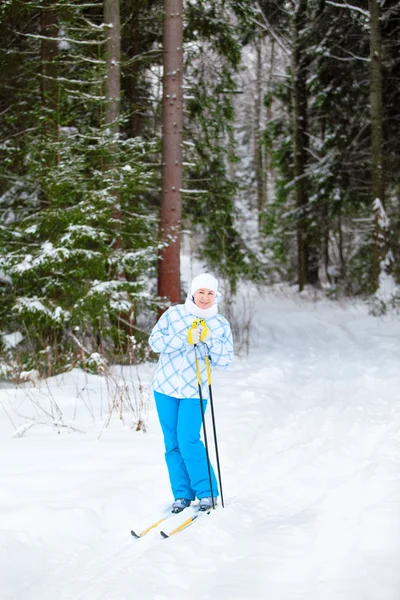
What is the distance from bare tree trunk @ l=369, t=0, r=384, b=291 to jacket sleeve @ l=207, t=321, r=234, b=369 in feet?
35.2

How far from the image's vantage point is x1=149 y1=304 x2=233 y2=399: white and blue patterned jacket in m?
4.18

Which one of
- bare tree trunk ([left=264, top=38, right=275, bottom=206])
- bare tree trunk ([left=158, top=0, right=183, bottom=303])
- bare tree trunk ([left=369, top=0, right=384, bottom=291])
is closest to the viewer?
bare tree trunk ([left=158, top=0, right=183, bottom=303])

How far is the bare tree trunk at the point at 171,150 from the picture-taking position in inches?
366

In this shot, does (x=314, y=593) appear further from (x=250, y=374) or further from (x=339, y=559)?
(x=250, y=374)

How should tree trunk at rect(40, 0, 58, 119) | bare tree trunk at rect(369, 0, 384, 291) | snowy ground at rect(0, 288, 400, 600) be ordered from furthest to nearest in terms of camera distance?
bare tree trunk at rect(369, 0, 384, 291) → tree trunk at rect(40, 0, 58, 119) → snowy ground at rect(0, 288, 400, 600)

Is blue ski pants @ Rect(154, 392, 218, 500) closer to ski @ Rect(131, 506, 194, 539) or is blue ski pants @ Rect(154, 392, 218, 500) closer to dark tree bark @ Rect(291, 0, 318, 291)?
ski @ Rect(131, 506, 194, 539)

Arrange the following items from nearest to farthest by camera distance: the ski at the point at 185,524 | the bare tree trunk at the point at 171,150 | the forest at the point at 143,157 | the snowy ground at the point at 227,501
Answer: the snowy ground at the point at 227,501, the ski at the point at 185,524, the forest at the point at 143,157, the bare tree trunk at the point at 171,150

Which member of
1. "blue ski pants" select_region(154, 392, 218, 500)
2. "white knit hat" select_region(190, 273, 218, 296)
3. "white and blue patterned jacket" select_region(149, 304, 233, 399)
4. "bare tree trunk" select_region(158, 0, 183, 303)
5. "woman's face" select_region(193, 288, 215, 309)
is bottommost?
"blue ski pants" select_region(154, 392, 218, 500)

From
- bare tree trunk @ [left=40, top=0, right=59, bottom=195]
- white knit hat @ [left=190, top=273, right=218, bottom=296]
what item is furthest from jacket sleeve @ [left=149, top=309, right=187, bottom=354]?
bare tree trunk @ [left=40, top=0, right=59, bottom=195]

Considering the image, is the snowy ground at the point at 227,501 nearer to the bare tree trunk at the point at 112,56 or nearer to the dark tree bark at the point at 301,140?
the bare tree trunk at the point at 112,56

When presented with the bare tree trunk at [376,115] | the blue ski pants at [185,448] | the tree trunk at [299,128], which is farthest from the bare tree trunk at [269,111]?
the blue ski pants at [185,448]

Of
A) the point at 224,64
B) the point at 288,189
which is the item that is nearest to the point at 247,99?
the point at 288,189

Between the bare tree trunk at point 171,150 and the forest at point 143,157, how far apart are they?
39mm

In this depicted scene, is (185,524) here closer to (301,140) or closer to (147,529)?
(147,529)
